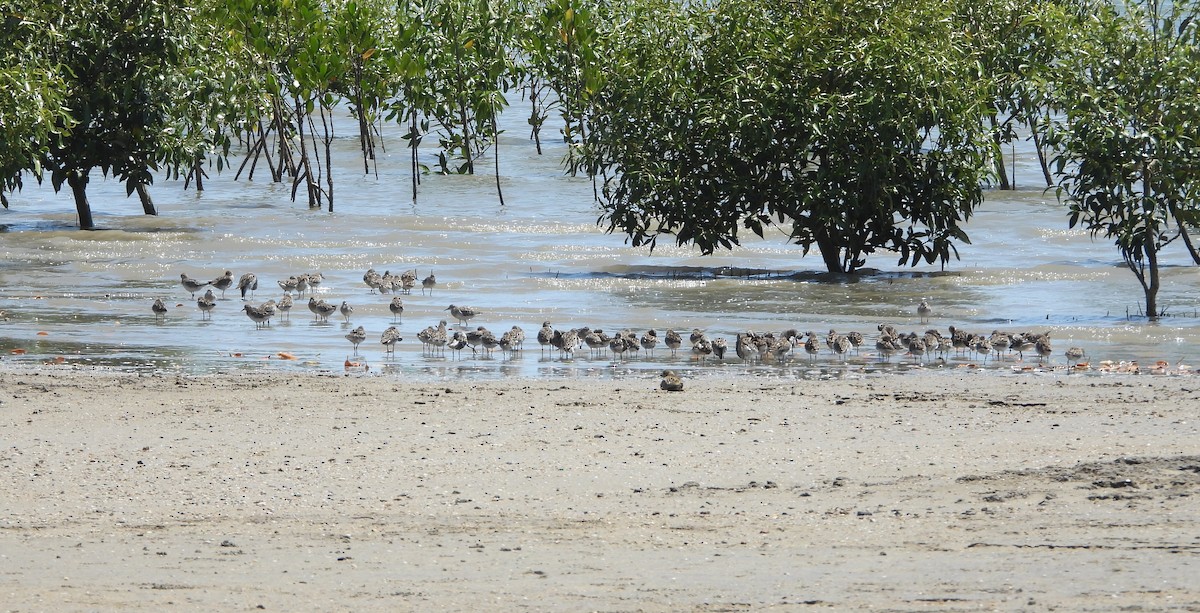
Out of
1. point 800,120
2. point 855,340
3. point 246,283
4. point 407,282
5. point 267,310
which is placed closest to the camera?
point 855,340

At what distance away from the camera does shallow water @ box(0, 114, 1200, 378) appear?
14781 mm

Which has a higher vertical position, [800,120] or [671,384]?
[800,120]

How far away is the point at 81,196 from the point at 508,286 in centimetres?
1022

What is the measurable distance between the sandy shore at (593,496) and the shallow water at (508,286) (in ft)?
7.57

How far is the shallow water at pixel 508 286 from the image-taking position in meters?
14.8

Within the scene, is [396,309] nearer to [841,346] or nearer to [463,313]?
[463,313]

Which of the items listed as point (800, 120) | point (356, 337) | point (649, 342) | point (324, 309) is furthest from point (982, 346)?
point (800, 120)

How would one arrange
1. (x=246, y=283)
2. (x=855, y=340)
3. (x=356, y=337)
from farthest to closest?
(x=246, y=283)
(x=855, y=340)
(x=356, y=337)

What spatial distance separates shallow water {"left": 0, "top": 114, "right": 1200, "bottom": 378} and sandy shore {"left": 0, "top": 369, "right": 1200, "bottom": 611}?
231 centimetres

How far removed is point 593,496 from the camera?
27.8 feet

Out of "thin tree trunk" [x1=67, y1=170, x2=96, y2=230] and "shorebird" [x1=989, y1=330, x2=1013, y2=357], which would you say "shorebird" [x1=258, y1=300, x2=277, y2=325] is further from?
"thin tree trunk" [x1=67, y1=170, x2=96, y2=230]

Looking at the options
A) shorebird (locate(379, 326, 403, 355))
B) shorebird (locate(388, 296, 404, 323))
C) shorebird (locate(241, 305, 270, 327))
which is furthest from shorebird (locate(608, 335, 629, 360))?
shorebird (locate(241, 305, 270, 327))

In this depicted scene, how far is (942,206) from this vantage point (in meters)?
21.9

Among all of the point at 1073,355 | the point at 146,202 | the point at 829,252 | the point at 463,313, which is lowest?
the point at 1073,355
